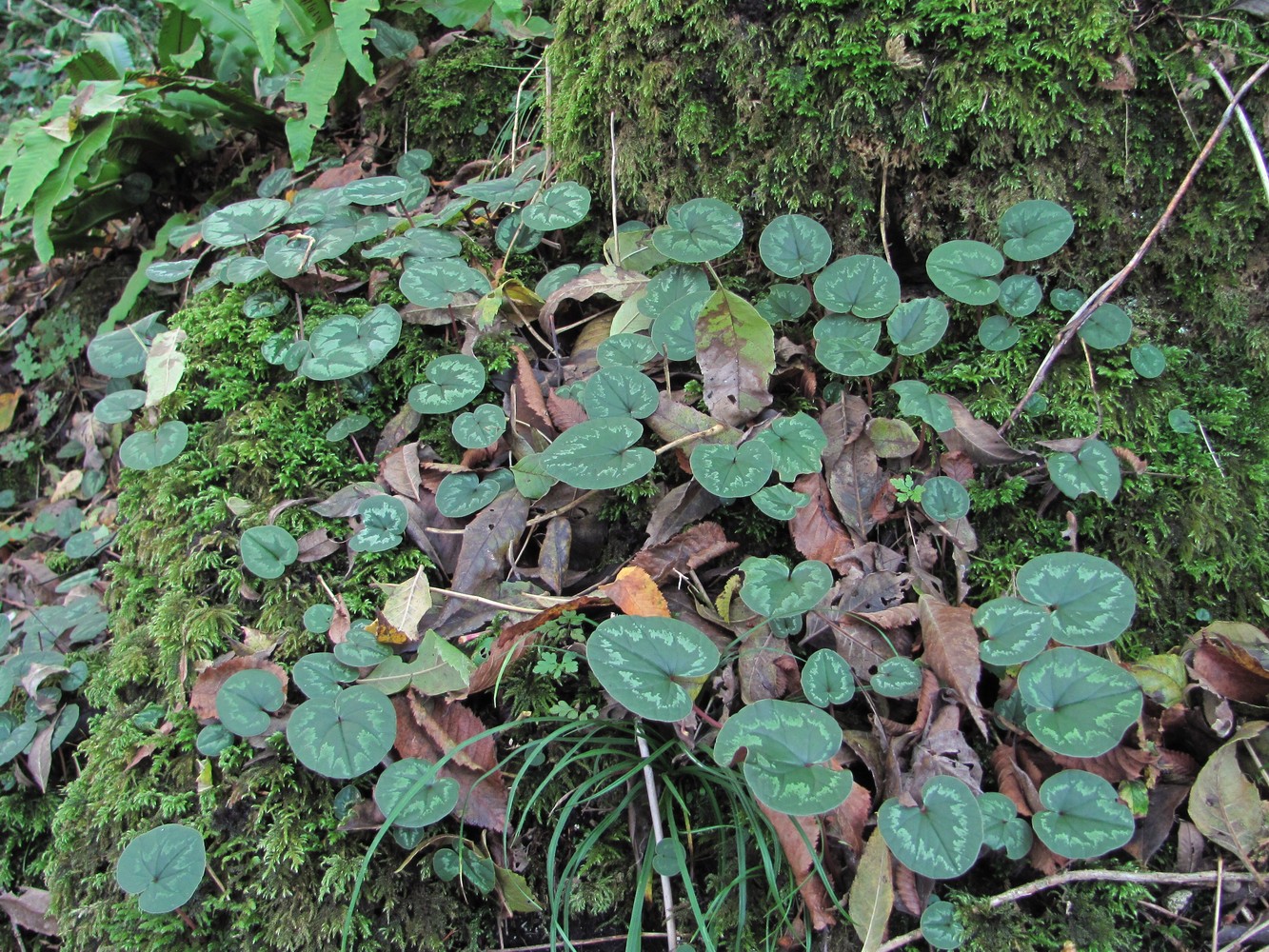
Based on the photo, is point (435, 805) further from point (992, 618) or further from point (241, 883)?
point (992, 618)

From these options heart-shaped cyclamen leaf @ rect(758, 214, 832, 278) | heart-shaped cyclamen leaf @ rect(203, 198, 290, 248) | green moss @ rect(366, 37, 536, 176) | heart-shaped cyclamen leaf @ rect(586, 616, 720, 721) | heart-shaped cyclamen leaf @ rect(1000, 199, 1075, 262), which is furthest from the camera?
green moss @ rect(366, 37, 536, 176)

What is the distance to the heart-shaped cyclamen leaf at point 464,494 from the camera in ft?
6.83

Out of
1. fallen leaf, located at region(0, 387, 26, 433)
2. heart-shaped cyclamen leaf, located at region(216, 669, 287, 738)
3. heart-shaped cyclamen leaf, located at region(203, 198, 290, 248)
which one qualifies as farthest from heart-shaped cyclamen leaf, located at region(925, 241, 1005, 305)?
fallen leaf, located at region(0, 387, 26, 433)

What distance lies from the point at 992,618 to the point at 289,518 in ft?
5.97

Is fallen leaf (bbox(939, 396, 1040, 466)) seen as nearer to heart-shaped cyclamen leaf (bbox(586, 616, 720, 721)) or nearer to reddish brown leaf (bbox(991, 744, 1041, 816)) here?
reddish brown leaf (bbox(991, 744, 1041, 816))

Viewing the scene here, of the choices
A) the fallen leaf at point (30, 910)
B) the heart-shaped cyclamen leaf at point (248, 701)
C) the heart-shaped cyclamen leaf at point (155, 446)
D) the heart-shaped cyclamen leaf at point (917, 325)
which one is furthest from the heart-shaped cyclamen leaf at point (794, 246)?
the fallen leaf at point (30, 910)

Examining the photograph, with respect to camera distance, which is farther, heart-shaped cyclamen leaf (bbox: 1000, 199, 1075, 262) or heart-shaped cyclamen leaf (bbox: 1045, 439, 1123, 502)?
heart-shaped cyclamen leaf (bbox: 1000, 199, 1075, 262)

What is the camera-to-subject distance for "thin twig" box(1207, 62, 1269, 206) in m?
2.07

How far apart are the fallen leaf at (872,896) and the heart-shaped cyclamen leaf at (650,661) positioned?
47 cm

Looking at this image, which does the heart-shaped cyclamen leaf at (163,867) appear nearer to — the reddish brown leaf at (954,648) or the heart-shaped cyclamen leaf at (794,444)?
the heart-shaped cyclamen leaf at (794,444)

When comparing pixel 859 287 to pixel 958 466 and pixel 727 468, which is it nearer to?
pixel 958 466

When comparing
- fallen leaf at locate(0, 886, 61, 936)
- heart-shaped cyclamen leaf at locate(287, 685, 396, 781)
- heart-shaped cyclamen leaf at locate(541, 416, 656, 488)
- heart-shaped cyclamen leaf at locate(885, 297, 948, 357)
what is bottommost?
fallen leaf at locate(0, 886, 61, 936)

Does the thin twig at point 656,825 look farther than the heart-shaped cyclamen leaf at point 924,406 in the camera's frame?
No

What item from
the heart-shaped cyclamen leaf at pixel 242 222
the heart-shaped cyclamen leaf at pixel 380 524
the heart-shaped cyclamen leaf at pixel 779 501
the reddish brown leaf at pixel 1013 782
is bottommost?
the reddish brown leaf at pixel 1013 782
